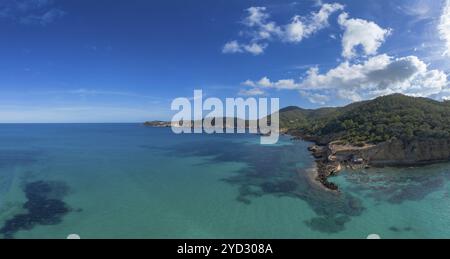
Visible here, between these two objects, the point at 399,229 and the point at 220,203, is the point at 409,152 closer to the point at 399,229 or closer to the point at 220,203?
the point at 399,229

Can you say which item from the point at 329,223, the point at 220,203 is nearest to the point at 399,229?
the point at 329,223

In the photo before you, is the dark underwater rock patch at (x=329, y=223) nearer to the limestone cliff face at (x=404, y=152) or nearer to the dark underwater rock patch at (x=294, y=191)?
the dark underwater rock patch at (x=294, y=191)

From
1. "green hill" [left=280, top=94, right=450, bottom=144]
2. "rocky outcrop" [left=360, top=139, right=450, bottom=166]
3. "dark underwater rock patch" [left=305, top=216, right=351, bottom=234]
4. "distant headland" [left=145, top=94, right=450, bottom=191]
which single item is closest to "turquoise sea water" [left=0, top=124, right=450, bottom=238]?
"dark underwater rock patch" [left=305, top=216, right=351, bottom=234]

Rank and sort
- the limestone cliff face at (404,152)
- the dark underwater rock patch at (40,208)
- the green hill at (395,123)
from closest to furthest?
the dark underwater rock patch at (40,208), the limestone cliff face at (404,152), the green hill at (395,123)

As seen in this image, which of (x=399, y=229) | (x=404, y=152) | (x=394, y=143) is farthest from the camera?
(x=394, y=143)

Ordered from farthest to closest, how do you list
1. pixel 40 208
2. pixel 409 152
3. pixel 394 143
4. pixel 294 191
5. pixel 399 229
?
pixel 394 143
pixel 409 152
pixel 294 191
pixel 40 208
pixel 399 229

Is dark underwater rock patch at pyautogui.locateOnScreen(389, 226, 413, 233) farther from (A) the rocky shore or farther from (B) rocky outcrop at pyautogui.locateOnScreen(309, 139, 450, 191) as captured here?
(B) rocky outcrop at pyautogui.locateOnScreen(309, 139, 450, 191)

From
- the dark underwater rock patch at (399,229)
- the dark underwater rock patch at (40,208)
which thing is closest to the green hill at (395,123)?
the dark underwater rock patch at (399,229)
